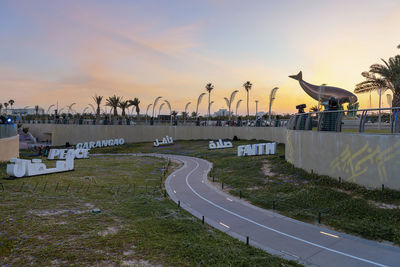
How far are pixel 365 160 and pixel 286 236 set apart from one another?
886 cm

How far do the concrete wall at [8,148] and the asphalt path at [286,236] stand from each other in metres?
25.1

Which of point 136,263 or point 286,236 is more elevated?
point 136,263

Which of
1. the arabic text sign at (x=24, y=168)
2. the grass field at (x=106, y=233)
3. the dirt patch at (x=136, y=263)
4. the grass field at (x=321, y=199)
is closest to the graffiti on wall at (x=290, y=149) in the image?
the grass field at (x=321, y=199)

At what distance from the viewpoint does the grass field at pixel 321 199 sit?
13.6m

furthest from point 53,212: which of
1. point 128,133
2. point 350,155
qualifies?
point 128,133

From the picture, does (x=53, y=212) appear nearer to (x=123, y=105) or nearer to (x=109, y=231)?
(x=109, y=231)

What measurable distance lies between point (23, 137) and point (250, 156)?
80.9 m

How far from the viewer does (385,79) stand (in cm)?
2662

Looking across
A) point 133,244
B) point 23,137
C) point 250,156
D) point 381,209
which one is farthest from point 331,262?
Result: point 23,137

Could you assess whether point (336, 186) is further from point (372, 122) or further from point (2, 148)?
point (2, 148)

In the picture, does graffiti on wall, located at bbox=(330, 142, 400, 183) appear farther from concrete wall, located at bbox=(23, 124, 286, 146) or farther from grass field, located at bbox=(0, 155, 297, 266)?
concrete wall, located at bbox=(23, 124, 286, 146)

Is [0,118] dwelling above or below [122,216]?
above

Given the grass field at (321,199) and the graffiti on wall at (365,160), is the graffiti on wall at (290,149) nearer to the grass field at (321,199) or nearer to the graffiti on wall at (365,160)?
the grass field at (321,199)

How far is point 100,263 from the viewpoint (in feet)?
32.8
